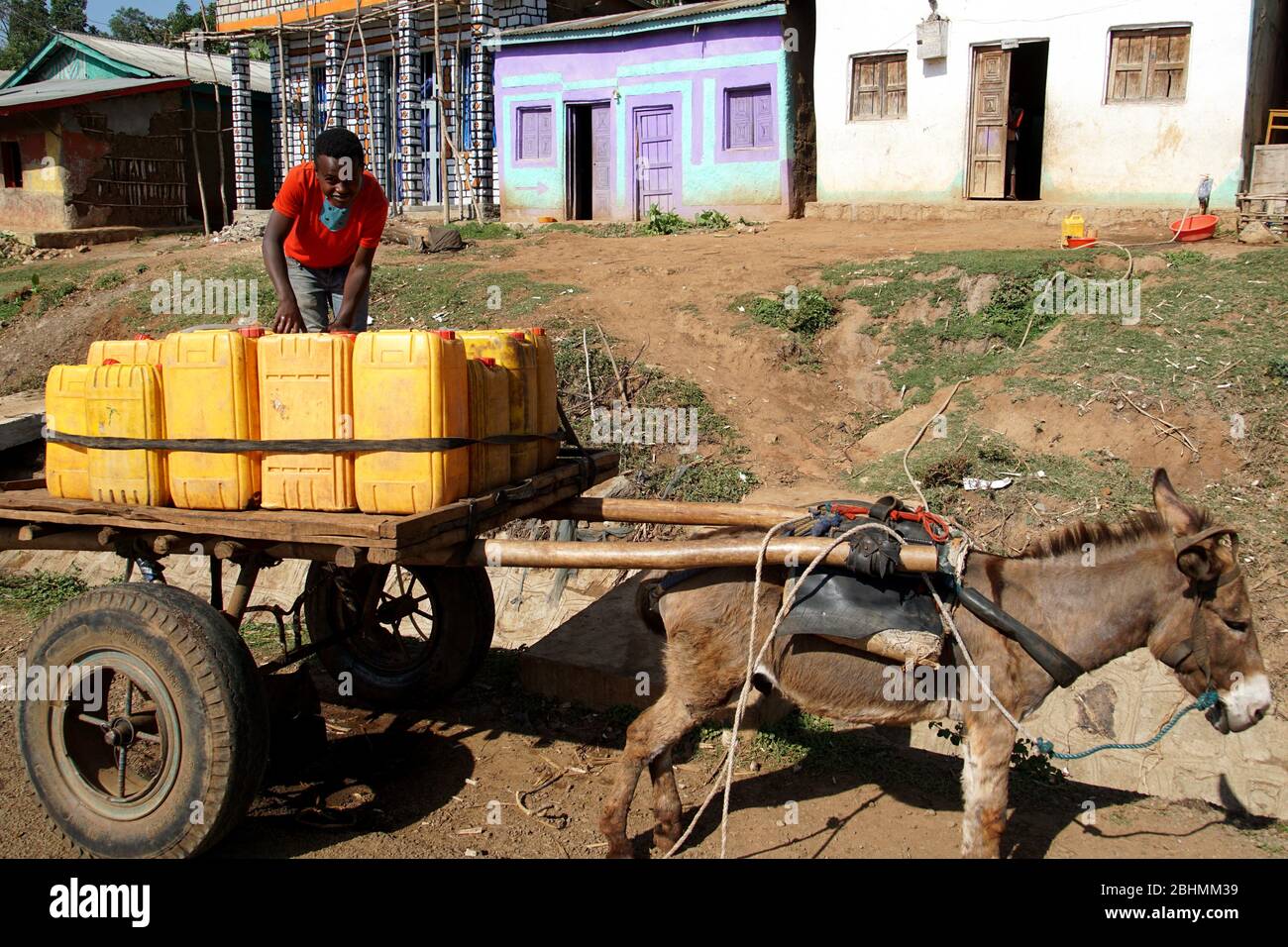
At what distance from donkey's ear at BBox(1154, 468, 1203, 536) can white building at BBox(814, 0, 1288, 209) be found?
506 inches

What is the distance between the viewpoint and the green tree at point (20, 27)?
45656 mm

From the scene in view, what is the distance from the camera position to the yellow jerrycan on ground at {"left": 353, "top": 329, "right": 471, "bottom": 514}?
12.3ft

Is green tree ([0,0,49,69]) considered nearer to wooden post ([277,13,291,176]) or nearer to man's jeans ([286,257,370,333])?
wooden post ([277,13,291,176])

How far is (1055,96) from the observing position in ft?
52.0

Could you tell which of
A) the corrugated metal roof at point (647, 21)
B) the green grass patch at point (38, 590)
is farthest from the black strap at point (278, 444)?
the corrugated metal roof at point (647, 21)

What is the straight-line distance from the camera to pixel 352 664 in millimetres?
5695

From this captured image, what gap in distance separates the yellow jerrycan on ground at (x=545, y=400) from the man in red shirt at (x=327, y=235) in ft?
3.95

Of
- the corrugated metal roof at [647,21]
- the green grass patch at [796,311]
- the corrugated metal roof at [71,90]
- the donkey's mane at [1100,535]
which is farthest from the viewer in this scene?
the corrugated metal roof at [71,90]

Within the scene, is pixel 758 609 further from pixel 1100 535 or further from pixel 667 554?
pixel 1100 535

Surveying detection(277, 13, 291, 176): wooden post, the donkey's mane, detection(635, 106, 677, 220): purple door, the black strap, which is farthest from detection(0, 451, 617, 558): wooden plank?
detection(277, 13, 291, 176): wooden post

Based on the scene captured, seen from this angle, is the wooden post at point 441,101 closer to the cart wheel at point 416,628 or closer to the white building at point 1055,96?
the white building at point 1055,96

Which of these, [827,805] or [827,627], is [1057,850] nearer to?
[827,805]

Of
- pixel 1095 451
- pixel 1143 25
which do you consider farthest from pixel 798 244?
pixel 1095 451

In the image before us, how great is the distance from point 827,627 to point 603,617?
2.80 meters
